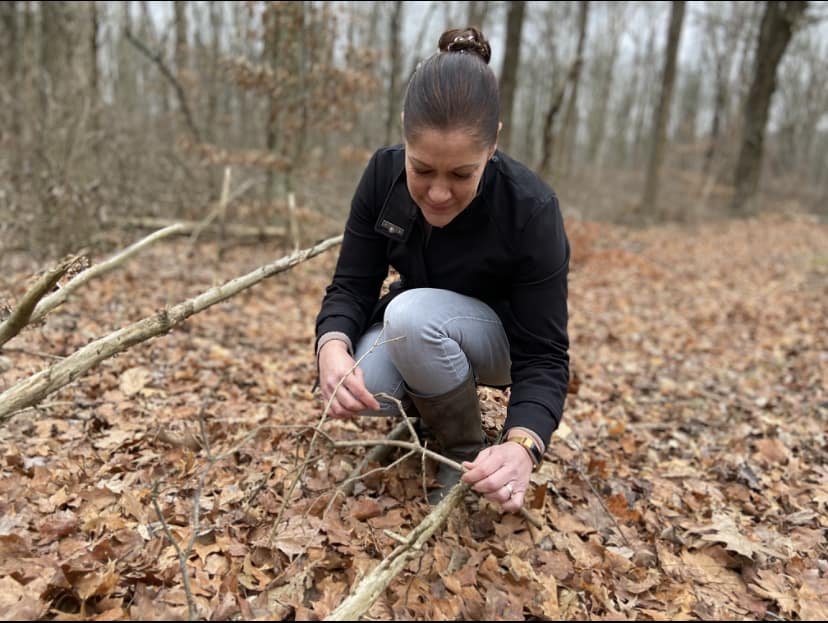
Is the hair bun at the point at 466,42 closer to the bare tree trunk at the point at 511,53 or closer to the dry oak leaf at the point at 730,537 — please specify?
the dry oak leaf at the point at 730,537

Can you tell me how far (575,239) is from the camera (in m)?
8.91

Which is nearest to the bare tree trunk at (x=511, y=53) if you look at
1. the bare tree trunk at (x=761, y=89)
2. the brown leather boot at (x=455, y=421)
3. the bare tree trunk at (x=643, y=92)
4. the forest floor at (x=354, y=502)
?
the forest floor at (x=354, y=502)

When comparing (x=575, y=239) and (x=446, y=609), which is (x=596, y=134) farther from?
(x=446, y=609)

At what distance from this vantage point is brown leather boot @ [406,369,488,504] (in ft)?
6.44

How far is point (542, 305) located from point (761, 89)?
1496 cm

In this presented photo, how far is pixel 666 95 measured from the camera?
1206 centimetres

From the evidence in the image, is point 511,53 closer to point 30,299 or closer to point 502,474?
point 30,299

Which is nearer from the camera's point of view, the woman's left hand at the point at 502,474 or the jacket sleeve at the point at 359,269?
the woman's left hand at the point at 502,474

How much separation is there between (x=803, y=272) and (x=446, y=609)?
8.23 meters

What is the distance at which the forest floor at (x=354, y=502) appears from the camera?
1.61m

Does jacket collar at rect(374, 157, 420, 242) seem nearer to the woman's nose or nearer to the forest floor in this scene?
the woman's nose

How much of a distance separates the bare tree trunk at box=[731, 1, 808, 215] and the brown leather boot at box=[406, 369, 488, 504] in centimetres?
1458

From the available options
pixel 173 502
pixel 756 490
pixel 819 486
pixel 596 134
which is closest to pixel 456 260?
pixel 173 502

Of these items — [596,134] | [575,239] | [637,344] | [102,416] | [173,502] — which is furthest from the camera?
[596,134]
